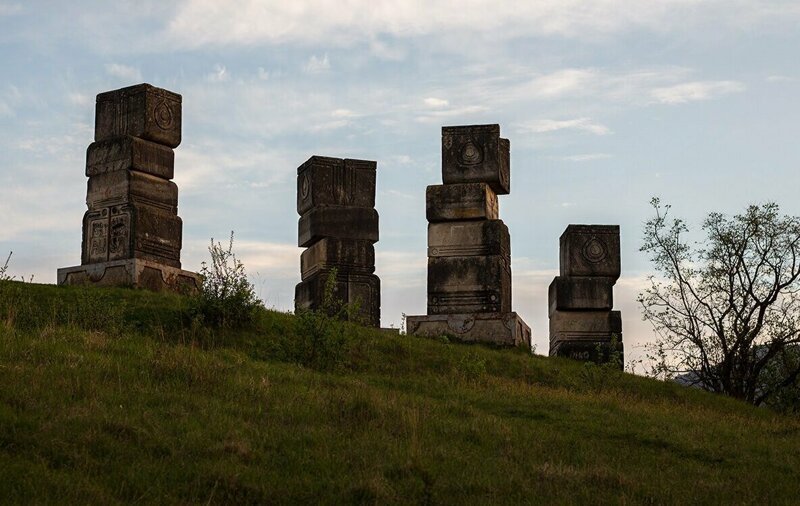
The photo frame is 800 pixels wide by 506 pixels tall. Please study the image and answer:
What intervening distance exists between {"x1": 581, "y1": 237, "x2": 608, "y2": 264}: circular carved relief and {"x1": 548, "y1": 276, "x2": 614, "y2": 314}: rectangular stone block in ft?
1.22

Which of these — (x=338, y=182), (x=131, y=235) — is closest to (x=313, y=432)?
(x=131, y=235)

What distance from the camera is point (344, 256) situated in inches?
811

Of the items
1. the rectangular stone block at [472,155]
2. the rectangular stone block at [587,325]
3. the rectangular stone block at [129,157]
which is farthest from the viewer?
the rectangular stone block at [587,325]

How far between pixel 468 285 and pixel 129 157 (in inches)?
242

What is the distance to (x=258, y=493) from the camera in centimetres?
835

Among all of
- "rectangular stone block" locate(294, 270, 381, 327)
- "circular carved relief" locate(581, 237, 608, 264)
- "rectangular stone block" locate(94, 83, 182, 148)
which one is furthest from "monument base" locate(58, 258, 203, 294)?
"circular carved relief" locate(581, 237, 608, 264)

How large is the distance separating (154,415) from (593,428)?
428 cm

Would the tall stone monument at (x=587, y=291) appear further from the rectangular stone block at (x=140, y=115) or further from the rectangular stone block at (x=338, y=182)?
the rectangular stone block at (x=140, y=115)

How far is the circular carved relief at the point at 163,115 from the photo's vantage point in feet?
67.7

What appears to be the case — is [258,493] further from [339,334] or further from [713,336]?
[713,336]

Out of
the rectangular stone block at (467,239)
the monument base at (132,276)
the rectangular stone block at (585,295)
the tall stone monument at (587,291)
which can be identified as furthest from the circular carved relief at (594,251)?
the monument base at (132,276)

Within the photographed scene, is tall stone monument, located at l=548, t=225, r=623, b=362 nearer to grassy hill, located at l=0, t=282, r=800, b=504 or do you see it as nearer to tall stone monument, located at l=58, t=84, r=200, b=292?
grassy hill, located at l=0, t=282, r=800, b=504

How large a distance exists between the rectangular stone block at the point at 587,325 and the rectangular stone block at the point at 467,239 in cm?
204

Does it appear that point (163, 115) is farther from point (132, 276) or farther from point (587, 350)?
point (587, 350)
